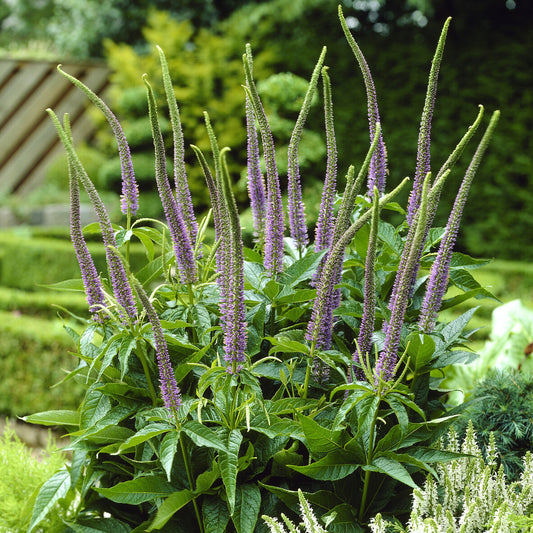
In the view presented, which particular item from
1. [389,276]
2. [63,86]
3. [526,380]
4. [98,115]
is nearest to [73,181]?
[389,276]

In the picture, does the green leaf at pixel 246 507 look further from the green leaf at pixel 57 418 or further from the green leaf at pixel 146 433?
the green leaf at pixel 57 418

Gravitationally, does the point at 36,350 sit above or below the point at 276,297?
below

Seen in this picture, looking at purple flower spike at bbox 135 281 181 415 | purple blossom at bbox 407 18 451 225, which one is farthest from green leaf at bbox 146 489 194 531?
purple blossom at bbox 407 18 451 225

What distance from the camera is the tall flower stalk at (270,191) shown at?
54.9 inches

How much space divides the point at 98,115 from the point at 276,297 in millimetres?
11526

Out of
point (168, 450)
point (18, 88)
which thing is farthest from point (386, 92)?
point (168, 450)

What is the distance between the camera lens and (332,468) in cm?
141

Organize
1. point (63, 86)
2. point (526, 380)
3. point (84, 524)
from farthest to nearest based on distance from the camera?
point (63, 86), point (526, 380), point (84, 524)

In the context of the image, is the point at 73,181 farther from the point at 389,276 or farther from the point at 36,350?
the point at 36,350

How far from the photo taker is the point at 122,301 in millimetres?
1409

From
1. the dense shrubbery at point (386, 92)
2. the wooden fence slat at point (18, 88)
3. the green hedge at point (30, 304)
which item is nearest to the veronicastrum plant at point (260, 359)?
the green hedge at point (30, 304)

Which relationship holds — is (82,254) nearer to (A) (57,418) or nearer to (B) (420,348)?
(A) (57,418)

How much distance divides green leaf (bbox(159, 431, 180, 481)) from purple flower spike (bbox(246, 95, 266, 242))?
0.69 metres

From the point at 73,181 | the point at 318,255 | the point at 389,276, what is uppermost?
the point at 73,181
